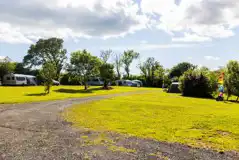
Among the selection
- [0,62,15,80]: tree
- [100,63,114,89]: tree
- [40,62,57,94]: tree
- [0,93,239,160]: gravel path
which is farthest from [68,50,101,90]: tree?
[0,93,239,160]: gravel path

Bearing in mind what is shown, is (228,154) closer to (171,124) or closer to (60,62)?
(171,124)

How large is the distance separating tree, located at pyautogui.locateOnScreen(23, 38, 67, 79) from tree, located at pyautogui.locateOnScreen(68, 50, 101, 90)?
2611 centimetres

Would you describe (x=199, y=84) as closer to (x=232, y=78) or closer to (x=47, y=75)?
(x=232, y=78)

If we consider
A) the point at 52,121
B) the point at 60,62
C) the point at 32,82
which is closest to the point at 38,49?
the point at 60,62

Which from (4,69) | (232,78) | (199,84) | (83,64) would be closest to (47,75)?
(83,64)

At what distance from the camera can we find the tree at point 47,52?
2435 inches

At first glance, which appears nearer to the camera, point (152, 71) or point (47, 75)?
point (47, 75)

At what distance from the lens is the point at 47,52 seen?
62.5 meters

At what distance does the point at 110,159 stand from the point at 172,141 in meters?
2.57

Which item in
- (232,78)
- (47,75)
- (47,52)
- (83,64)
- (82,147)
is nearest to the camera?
(82,147)

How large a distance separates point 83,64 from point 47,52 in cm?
3000

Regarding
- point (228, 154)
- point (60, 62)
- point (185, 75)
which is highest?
point (60, 62)

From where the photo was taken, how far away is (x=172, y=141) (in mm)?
7258

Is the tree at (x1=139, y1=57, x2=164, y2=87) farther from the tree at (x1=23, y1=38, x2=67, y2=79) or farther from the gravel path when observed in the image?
the gravel path
